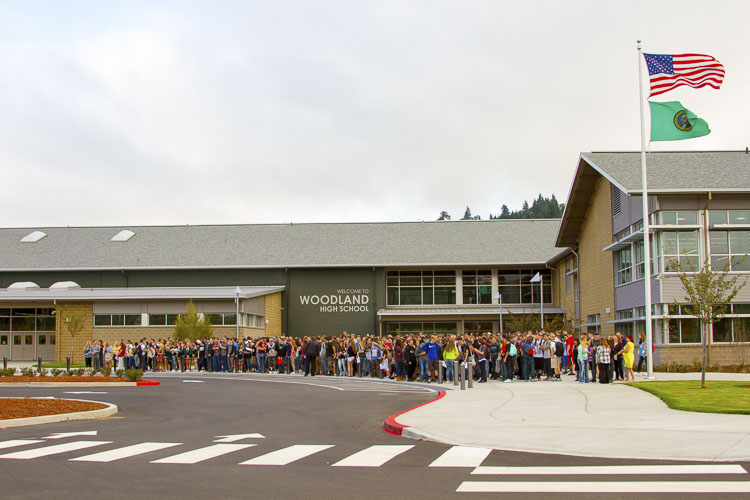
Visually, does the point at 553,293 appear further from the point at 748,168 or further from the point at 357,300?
the point at 748,168

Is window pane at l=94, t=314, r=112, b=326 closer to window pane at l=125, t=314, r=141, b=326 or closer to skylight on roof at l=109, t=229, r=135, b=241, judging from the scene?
window pane at l=125, t=314, r=141, b=326

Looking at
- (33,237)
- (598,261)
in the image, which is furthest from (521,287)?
(33,237)

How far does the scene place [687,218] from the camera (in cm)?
3005

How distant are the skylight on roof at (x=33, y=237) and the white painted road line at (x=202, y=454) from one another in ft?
162

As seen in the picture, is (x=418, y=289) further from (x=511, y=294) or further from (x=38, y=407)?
(x=38, y=407)

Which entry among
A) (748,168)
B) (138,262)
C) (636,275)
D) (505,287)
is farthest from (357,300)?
(748,168)

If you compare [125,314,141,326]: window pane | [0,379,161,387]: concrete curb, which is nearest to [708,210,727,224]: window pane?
[0,379,161,387]: concrete curb

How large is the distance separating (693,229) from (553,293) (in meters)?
22.0

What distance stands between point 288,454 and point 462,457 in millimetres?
2347

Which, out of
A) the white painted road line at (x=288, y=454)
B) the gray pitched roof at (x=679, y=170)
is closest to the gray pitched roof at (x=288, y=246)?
the gray pitched roof at (x=679, y=170)

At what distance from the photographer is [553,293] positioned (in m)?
51.7

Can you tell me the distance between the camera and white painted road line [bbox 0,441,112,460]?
1062cm

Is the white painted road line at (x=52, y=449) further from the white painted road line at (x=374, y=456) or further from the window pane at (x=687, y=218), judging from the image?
the window pane at (x=687, y=218)

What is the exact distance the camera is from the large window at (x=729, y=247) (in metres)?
30.0
